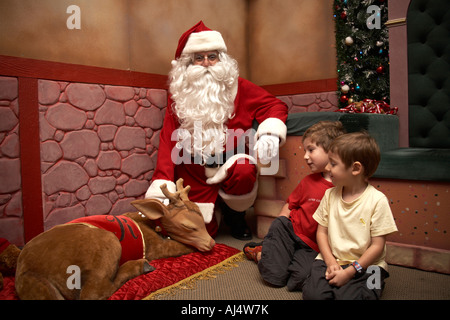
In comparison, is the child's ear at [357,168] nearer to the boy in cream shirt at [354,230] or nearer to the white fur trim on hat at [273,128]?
the boy in cream shirt at [354,230]

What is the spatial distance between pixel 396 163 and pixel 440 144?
1176 mm

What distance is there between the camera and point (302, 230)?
1.90 metres

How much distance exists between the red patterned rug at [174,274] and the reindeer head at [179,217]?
10 centimetres

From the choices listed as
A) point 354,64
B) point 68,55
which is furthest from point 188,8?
point 354,64

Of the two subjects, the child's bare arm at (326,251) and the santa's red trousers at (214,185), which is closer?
the child's bare arm at (326,251)

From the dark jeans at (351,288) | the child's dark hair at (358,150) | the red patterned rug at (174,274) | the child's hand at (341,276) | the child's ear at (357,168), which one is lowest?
the red patterned rug at (174,274)

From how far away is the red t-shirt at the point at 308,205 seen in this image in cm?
186

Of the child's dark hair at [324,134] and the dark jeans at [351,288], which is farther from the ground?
the child's dark hair at [324,134]

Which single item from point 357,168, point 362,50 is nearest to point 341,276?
point 357,168

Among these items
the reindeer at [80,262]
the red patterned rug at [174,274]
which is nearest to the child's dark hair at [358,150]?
the red patterned rug at [174,274]

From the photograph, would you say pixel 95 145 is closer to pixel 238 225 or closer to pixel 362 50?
pixel 238 225

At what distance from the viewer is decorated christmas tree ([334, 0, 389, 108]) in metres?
3.06

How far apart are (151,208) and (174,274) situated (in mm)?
419

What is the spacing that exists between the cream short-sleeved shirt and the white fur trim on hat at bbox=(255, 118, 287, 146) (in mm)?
754
